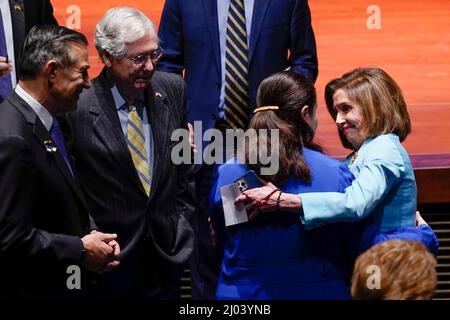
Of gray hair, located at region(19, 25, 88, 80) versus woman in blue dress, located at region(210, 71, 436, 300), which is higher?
gray hair, located at region(19, 25, 88, 80)

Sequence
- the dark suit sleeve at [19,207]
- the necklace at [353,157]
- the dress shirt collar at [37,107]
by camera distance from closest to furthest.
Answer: the dark suit sleeve at [19,207] → the dress shirt collar at [37,107] → the necklace at [353,157]

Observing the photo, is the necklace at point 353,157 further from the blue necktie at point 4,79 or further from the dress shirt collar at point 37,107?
the blue necktie at point 4,79

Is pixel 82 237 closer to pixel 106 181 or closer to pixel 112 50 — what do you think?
pixel 106 181

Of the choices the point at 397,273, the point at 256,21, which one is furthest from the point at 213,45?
the point at 397,273

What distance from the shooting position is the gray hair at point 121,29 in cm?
295

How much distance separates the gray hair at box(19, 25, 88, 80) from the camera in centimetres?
273

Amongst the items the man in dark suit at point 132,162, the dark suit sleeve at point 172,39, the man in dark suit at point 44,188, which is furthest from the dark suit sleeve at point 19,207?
the dark suit sleeve at point 172,39

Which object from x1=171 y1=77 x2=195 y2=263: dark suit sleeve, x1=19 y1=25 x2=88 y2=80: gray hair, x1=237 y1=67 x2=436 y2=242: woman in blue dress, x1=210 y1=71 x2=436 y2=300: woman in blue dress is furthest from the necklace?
x1=19 y1=25 x2=88 y2=80: gray hair

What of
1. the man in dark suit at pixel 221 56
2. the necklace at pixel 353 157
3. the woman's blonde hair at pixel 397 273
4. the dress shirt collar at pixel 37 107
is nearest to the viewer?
the woman's blonde hair at pixel 397 273

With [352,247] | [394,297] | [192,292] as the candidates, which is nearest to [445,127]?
[192,292]

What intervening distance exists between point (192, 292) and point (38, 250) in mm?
966

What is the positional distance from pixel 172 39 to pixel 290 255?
3.53 feet

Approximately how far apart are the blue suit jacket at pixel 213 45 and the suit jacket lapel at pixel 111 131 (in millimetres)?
567

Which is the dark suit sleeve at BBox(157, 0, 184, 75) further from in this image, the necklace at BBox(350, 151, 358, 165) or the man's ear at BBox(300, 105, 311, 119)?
the man's ear at BBox(300, 105, 311, 119)
